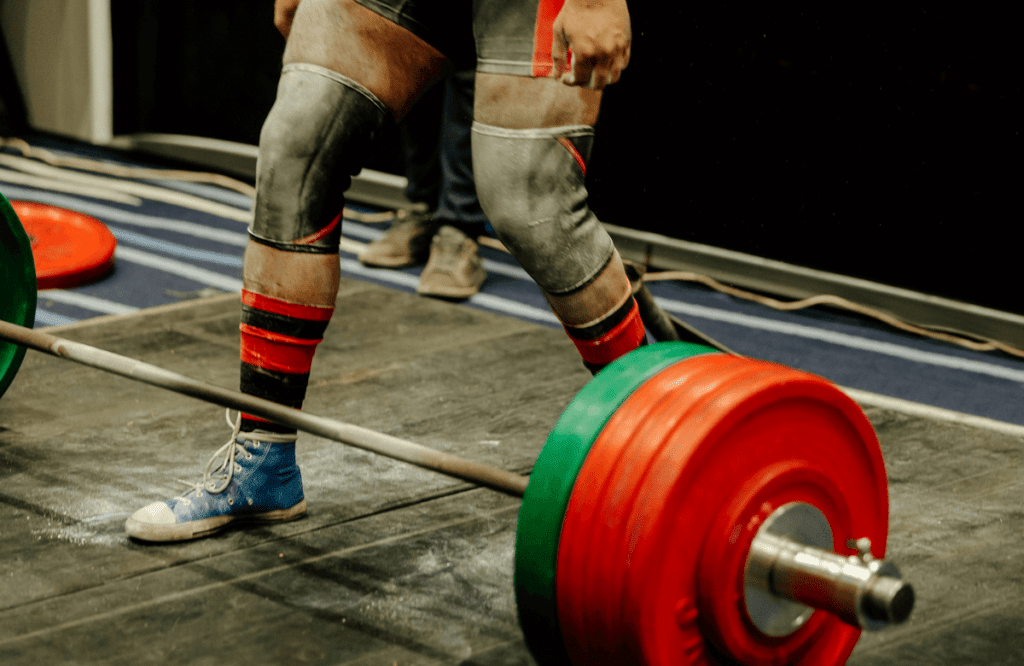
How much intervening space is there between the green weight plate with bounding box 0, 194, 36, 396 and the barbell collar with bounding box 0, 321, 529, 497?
242 mm

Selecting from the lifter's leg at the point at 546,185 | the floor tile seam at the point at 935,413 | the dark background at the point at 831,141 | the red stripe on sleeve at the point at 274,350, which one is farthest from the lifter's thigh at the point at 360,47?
the dark background at the point at 831,141

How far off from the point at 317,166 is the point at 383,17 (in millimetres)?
210

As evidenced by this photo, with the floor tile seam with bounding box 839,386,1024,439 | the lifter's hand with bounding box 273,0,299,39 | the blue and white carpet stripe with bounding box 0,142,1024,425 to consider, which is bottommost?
the blue and white carpet stripe with bounding box 0,142,1024,425

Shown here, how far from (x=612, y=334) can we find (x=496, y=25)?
1.41ft

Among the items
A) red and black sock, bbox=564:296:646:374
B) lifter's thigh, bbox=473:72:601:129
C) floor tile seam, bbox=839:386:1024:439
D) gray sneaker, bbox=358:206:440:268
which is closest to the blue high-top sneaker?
red and black sock, bbox=564:296:646:374

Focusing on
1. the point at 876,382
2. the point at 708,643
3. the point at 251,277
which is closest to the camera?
the point at 708,643

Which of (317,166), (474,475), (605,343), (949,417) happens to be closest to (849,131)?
(949,417)

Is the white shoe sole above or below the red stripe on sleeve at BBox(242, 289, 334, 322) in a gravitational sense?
below

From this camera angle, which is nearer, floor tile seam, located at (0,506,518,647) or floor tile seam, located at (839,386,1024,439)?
floor tile seam, located at (0,506,518,647)

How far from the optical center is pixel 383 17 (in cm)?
147

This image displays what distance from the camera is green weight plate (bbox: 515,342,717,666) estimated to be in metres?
1.09

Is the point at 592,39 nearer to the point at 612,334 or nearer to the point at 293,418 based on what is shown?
the point at 612,334

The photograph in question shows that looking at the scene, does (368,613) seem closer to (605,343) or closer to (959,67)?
(605,343)

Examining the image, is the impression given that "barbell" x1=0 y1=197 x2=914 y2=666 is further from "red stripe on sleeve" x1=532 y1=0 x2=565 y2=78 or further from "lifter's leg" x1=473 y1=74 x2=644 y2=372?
"red stripe on sleeve" x1=532 y1=0 x2=565 y2=78
